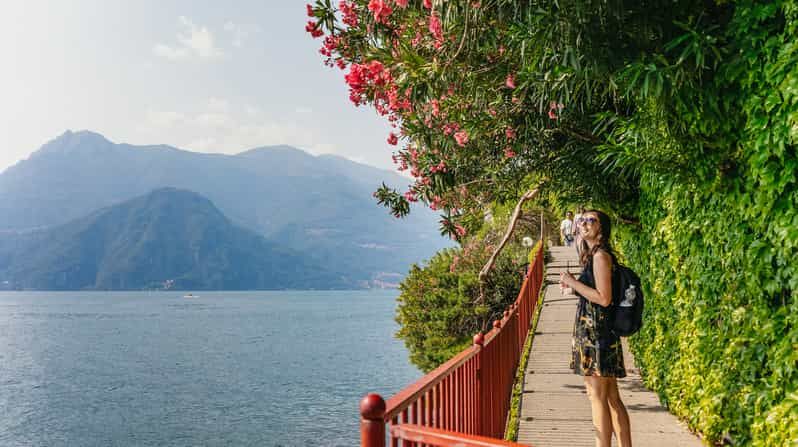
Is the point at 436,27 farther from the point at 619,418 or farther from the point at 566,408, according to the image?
the point at 566,408

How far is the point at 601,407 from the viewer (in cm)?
460

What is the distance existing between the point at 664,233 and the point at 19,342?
81248mm

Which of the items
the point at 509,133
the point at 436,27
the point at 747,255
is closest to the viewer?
the point at 747,255

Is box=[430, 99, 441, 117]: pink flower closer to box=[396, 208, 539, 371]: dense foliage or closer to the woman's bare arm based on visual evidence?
the woman's bare arm

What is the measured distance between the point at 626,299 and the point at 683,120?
51.1 inches

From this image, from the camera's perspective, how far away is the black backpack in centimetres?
446

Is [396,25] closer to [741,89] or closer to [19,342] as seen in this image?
[741,89]

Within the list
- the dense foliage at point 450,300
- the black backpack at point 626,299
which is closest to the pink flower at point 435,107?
the black backpack at point 626,299

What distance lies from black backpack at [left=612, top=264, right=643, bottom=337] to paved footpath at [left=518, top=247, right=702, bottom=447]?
77.5 inches

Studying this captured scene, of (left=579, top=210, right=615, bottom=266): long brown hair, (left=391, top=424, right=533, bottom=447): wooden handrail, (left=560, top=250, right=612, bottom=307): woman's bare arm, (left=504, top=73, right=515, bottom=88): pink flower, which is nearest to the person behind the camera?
(left=391, top=424, right=533, bottom=447): wooden handrail

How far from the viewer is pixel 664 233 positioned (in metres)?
6.36

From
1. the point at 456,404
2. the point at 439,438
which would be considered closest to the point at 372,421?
the point at 439,438

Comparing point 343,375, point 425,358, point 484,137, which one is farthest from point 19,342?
point 484,137

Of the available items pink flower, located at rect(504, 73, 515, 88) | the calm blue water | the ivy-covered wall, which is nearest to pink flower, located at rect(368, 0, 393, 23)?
pink flower, located at rect(504, 73, 515, 88)
